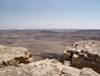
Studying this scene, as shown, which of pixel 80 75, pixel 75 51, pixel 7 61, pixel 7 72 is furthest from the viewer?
pixel 75 51

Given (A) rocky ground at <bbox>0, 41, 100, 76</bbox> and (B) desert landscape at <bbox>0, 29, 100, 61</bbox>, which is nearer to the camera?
(A) rocky ground at <bbox>0, 41, 100, 76</bbox>

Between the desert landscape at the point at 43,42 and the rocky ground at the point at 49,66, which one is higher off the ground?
the rocky ground at the point at 49,66

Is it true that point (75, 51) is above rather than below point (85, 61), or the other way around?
above

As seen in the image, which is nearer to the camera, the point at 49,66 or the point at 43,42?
the point at 49,66

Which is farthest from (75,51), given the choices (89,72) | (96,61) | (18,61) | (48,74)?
(18,61)

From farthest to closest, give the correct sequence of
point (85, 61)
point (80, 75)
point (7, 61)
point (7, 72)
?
1. point (85, 61)
2. point (7, 61)
3. point (7, 72)
4. point (80, 75)

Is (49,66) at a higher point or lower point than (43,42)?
higher

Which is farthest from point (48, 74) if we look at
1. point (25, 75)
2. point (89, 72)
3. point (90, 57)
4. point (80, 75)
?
point (90, 57)

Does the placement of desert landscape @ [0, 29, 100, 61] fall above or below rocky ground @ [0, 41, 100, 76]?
below

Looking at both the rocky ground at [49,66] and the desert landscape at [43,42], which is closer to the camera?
the rocky ground at [49,66]

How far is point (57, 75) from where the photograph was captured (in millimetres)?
3219

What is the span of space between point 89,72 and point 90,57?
234 centimetres

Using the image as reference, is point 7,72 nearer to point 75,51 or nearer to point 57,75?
point 57,75

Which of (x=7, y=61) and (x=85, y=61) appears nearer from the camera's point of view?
(x=7, y=61)
